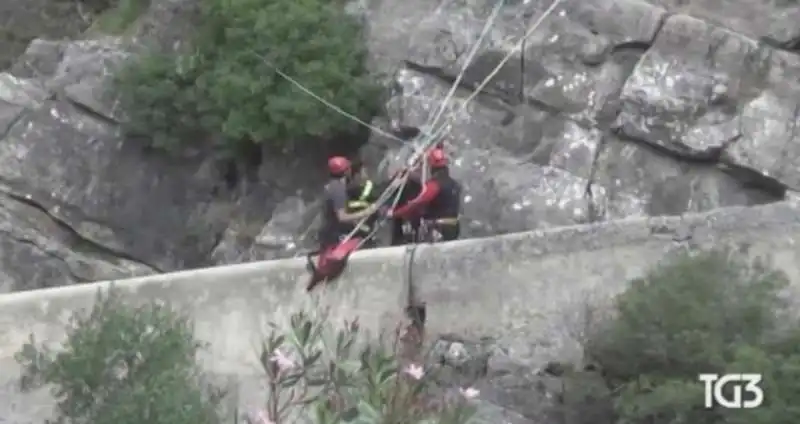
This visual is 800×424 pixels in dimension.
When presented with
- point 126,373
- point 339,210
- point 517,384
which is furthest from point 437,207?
point 126,373

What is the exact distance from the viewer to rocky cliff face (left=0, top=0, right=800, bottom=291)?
11.5m

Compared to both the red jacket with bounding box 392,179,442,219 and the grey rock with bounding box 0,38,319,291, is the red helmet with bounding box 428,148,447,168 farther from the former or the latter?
the grey rock with bounding box 0,38,319,291

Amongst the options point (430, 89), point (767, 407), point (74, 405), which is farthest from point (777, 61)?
point (74, 405)

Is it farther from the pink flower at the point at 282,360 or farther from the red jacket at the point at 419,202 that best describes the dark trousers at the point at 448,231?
the pink flower at the point at 282,360

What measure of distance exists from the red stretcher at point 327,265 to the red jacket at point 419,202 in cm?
189

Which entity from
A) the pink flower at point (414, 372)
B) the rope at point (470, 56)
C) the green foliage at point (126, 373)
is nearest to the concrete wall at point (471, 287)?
the green foliage at point (126, 373)

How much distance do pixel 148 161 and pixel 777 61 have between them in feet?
19.6

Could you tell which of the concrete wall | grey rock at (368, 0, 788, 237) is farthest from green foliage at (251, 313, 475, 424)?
grey rock at (368, 0, 788, 237)

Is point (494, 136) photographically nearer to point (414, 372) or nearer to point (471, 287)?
point (471, 287)

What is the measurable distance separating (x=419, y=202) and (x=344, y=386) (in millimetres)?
3591

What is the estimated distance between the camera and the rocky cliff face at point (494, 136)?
11.5 m

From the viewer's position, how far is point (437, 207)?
8906 millimetres

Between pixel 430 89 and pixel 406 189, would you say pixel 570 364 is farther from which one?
pixel 430 89

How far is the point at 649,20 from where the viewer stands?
1202 centimetres
